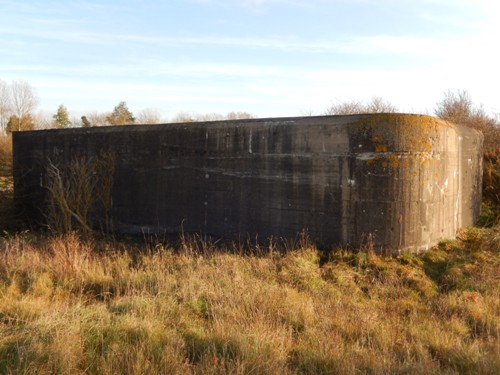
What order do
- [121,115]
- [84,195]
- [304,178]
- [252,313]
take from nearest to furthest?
[252,313] < [304,178] < [84,195] < [121,115]

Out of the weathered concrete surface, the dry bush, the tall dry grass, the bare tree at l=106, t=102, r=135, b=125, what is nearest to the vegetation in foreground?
the tall dry grass

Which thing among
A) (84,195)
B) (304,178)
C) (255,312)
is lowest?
(255,312)

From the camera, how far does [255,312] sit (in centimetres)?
373

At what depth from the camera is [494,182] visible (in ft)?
30.6

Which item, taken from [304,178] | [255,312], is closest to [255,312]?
[255,312]

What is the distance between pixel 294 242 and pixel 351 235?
86 cm

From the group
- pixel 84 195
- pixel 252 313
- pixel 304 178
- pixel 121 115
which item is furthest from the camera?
pixel 121 115

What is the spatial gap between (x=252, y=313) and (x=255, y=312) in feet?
0.22

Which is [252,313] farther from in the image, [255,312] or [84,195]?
[84,195]

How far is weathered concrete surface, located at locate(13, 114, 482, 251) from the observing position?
5992 millimetres

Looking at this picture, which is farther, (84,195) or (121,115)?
(121,115)

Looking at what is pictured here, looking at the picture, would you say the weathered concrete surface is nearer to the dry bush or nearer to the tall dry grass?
the dry bush

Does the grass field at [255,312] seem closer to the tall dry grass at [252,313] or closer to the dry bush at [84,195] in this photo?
the tall dry grass at [252,313]

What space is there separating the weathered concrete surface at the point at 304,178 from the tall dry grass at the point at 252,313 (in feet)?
1.90
